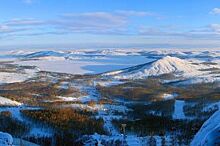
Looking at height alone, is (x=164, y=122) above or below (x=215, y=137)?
below

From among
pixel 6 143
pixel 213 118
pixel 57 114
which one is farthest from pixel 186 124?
pixel 213 118

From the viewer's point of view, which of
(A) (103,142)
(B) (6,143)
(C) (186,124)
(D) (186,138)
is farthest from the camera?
(C) (186,124)

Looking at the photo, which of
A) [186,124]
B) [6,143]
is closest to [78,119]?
[186,124]

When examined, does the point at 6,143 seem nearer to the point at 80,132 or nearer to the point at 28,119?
the point at 80,132

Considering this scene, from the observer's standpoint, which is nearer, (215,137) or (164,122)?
(215,137)

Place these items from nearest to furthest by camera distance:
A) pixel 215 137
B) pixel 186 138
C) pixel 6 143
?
pixel 215 137
pixel 6 143
pixel 186 138

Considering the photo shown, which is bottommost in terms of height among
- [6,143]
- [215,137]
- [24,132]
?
[24,132]
